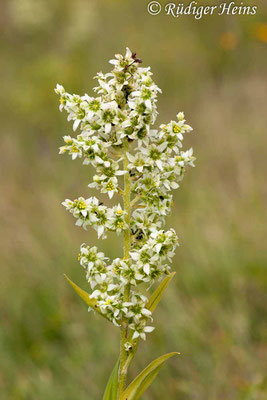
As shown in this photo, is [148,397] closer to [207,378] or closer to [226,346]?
[207,378]

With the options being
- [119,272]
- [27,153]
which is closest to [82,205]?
[119,272]

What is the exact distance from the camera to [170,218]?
819 cm

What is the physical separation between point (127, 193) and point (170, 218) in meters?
5.22

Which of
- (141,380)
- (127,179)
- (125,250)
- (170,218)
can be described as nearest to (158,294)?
(125,250)

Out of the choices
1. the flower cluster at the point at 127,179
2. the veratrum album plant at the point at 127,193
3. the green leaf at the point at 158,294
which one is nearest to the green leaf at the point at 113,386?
the veratrum album plant at the point at 127,193

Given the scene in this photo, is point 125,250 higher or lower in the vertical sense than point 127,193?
lower

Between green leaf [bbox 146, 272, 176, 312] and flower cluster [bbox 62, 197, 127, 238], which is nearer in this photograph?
flower cluster [bbox 62, 197, 127, 238]

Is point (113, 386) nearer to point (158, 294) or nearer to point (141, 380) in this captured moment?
point (141, 380)

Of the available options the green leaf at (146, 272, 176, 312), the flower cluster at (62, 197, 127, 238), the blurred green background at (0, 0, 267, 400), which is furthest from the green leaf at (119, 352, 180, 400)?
the blurred green background at (0, 0, 267, 400)

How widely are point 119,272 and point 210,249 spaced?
402cm

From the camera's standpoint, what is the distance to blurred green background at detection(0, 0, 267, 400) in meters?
5.21

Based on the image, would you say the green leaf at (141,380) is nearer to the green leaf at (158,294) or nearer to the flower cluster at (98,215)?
the green leaf at (158,294)

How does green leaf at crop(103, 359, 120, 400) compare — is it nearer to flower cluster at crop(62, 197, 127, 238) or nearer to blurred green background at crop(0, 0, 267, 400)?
flower cluster at crop(62, 197, 127, 238)

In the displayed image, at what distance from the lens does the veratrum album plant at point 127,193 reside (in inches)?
114
